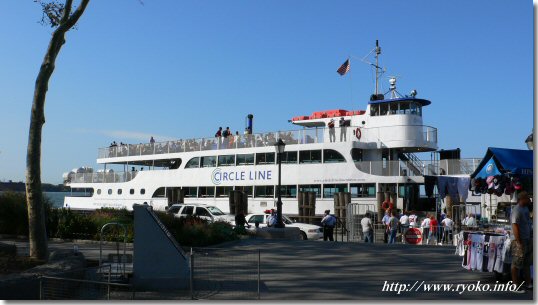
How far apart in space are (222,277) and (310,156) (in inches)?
889

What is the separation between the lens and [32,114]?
1209cm

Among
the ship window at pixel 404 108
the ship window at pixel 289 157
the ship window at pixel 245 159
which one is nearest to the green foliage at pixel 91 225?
the ship window at pixel 289 157

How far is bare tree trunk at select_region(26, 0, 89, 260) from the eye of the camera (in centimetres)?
1187

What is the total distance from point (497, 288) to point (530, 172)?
19.2 feet

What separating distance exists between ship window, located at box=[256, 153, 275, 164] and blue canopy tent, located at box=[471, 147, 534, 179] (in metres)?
19.1

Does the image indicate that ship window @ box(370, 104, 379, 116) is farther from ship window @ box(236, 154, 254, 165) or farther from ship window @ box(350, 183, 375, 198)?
ship window @ box(236, 154, 254, 165)

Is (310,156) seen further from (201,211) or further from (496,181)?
(496,181)

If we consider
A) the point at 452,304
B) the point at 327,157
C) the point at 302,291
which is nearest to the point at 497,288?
the point at 452,304

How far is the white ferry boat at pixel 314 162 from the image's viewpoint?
2980 centimetres

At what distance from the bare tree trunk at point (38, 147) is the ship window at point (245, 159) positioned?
22.5m

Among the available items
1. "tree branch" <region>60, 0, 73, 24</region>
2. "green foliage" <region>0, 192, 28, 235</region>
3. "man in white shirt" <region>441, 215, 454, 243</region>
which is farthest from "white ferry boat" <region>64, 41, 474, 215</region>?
"tree branch" <region>60, 0, 73, 24</region>

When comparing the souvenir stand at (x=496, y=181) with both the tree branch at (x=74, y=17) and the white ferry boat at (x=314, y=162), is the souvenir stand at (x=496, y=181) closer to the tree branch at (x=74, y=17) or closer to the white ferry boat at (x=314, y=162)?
the tree branch at (x=74, y=17)

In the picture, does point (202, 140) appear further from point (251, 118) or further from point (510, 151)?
point (510, 151)

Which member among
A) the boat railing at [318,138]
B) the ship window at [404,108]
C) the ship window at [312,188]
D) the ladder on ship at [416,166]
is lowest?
the ship window at [312,188]
